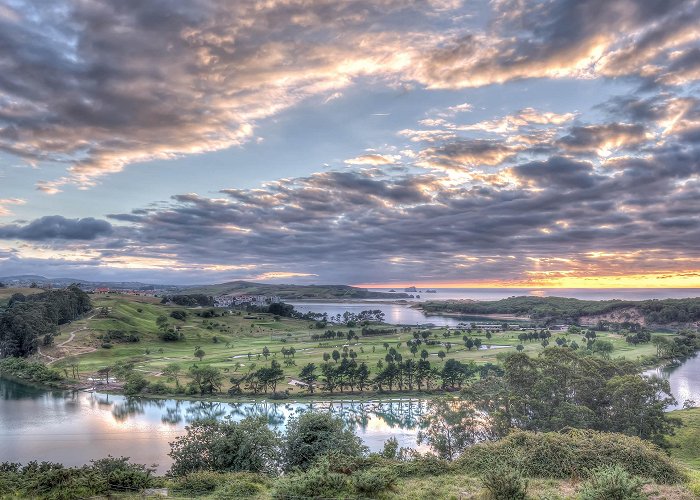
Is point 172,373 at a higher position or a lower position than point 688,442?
lower

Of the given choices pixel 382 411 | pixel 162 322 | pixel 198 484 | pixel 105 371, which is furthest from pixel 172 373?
pixel 162 322

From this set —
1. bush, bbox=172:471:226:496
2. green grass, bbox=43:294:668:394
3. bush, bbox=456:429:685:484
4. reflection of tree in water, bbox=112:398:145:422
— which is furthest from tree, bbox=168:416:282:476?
green grass, bbox=43:294:668:394

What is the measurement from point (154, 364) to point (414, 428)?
198 ft

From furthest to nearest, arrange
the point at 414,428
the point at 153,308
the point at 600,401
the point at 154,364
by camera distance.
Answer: the point at 153,308, the point at 154,364, the point at 414,428, the point at 600,401

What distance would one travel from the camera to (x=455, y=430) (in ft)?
115

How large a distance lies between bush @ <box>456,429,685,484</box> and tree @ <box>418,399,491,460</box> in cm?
1372

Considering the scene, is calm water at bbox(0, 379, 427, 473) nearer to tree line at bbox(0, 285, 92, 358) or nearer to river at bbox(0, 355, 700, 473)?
river at bbox(0, 355, 700, 473)

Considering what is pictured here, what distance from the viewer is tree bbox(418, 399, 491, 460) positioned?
114 ft

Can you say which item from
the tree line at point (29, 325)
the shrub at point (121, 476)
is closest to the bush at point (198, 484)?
the shrub at point (121, 476)

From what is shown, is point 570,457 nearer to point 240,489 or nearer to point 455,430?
point 240,489

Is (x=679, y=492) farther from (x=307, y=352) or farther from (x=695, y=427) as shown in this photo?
(x=307, y=352)

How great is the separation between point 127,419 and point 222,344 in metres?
66.8

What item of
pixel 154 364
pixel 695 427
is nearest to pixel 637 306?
pixel 695 427

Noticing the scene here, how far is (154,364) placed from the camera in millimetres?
87438
